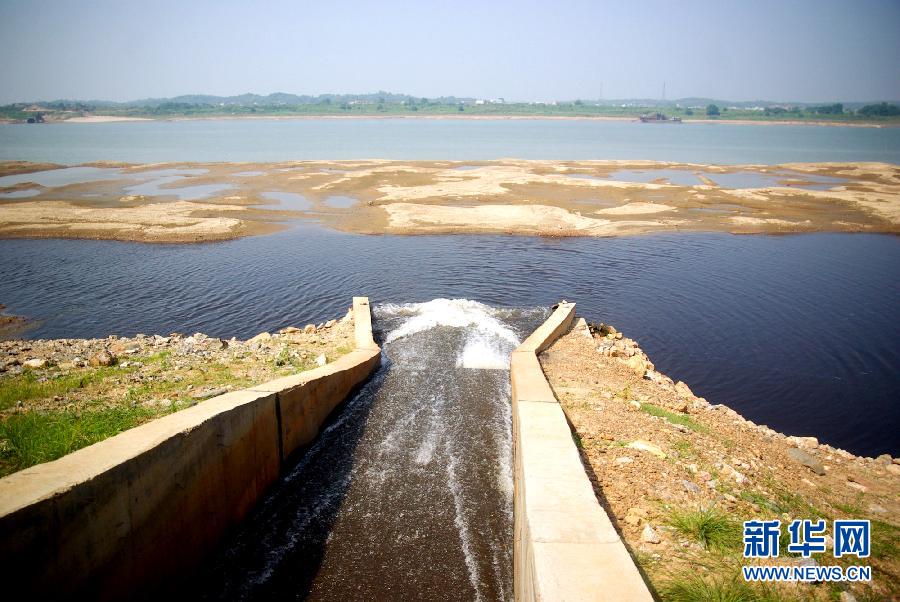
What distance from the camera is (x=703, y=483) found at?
733 cm

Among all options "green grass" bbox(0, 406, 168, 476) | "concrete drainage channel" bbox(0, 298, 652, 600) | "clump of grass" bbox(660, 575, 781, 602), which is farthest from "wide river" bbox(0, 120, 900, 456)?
"green grass" bbox(0, 406, 168, 476)

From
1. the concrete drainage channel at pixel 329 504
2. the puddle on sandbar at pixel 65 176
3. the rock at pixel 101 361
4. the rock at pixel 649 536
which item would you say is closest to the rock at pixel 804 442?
the concrete drainage channel at pixel 329 504

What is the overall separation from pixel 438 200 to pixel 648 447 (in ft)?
102

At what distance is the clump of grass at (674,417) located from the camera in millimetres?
9609

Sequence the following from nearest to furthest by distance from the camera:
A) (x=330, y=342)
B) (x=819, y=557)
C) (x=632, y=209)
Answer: (x=819, y=557)
(x=330, y=342)
(x=632, y=209)

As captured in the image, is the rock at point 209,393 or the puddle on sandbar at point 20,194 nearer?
the rock at point 209,393

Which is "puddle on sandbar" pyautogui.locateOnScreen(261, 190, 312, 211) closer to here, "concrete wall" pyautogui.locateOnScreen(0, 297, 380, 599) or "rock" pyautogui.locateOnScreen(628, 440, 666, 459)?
"concrete wall" pyautogui.locateOnScreen(0, 297, 380, 599)

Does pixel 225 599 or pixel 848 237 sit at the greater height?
pixel 848 237

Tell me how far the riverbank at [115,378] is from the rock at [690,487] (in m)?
7.59

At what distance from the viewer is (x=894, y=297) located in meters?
20.5

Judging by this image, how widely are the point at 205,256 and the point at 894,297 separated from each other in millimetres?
29848

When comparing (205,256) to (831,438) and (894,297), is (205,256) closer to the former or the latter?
(831,438)

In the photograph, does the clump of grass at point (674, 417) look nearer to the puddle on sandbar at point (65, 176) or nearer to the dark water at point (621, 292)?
the dark water at point (621, 292)

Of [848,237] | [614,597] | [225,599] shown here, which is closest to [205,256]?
[225,599]
